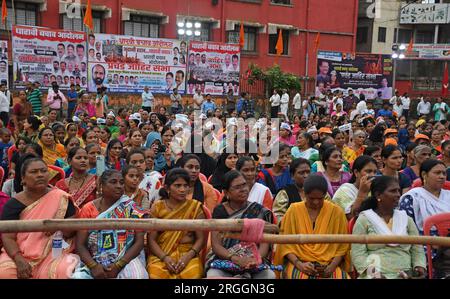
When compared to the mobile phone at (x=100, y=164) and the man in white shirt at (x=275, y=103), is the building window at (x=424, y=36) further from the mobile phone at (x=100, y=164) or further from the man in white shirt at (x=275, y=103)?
the mobile phone at (x=100, y=164)

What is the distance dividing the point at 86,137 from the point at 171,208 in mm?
3948

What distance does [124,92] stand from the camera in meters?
17.6

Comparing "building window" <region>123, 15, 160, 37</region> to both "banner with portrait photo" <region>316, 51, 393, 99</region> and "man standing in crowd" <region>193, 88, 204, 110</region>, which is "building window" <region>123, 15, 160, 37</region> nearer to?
"man standing in crowd" <region>193, 88, 204, 110</region>

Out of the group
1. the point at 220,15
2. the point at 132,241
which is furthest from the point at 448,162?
the point at 220,15

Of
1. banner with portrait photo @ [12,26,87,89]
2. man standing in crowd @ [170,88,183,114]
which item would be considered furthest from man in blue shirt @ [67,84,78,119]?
man standing in crowd @ [170,88,183,114]

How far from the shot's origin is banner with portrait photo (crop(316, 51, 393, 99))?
23234 mm

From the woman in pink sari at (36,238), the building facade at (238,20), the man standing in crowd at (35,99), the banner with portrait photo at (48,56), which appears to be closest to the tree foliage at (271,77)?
the building facade at (238,20)

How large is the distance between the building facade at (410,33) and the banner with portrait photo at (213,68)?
1238 centimetres

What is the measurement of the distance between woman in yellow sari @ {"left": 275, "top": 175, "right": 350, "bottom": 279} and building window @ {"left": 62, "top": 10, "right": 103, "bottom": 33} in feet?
56.1

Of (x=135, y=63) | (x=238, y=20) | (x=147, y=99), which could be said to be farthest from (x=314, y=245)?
(x=238, y=20)

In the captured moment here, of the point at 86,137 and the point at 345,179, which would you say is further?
the point at 86,137

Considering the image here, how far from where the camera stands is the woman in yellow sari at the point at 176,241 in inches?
152

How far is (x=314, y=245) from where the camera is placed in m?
3.88
